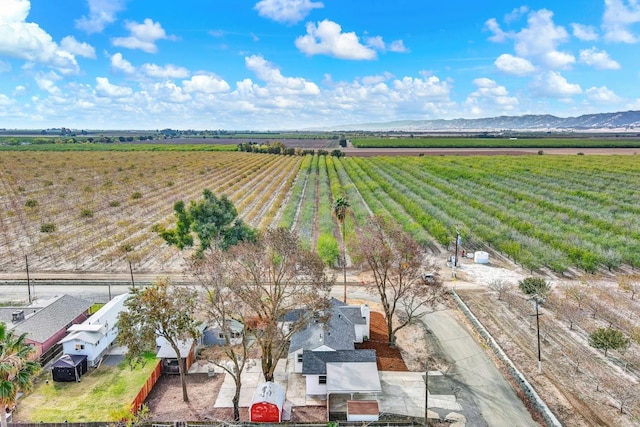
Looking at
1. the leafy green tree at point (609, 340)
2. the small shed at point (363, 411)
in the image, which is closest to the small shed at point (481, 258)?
the leafy green tree at point (609, 340)

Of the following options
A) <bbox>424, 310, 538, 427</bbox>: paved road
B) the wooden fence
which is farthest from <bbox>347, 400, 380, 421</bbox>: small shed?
the wooden fence

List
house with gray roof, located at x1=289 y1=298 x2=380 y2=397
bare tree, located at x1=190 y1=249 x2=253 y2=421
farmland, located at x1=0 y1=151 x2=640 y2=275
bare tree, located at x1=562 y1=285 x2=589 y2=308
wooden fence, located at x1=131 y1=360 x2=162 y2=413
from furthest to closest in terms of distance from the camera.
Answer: farmland, located at x1=0 y1=151 x2=640 y2=275 < bare tree, located at x1=562 y1=285 x2=589 y2=308 < house with gray roof, located at x1=289 y1=298 x2=380 y2=397 < wooden fence, located at x1=131 y1=360 x2=162 y2=413 < bare tree, located at x1=190 y1=249 x2=253 y2=421

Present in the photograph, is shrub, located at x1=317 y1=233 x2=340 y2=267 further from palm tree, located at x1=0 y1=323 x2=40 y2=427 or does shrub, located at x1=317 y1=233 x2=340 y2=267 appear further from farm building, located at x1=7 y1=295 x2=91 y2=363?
palm tree, located at x1=0 y1=323 x2=40 y2=427

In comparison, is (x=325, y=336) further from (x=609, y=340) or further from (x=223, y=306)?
(x=609, y=340)

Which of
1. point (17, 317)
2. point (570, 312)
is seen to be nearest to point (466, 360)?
point (570, 312)

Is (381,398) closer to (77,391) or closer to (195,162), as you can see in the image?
(77,391)

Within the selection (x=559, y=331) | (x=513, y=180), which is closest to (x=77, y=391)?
(x=559, y=331)

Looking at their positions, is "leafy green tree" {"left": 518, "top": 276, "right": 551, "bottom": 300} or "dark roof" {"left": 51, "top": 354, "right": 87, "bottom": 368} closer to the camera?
"dark roof" {"left": 51, "top": 354, "right": 87, "bottom": 368}
